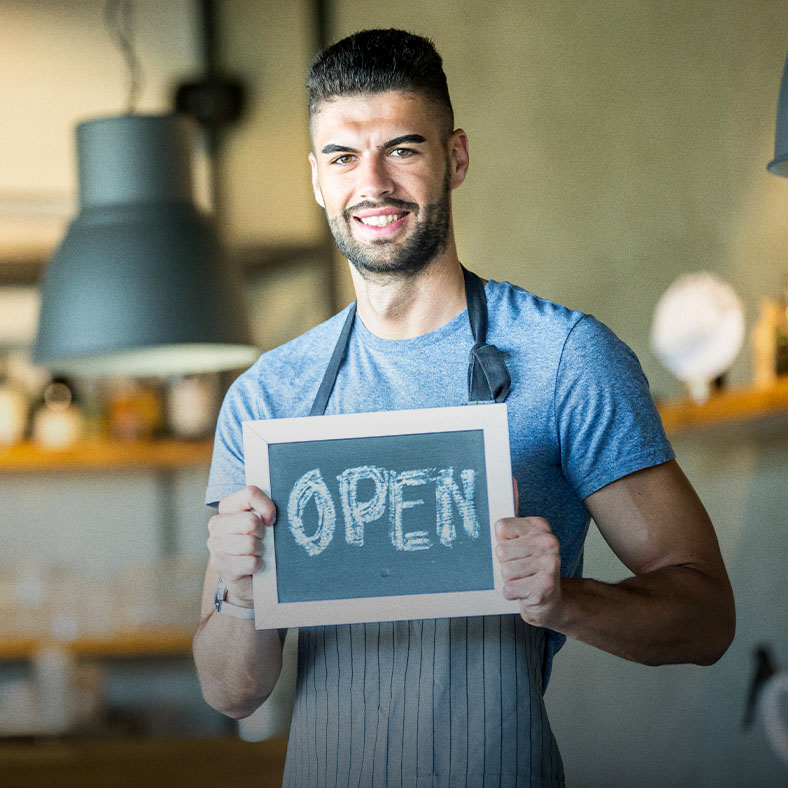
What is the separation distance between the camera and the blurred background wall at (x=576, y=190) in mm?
2912

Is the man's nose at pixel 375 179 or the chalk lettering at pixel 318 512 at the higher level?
the man's nose at pixel 375 179

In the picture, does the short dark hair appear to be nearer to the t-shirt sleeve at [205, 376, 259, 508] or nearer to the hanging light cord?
the t-shirt sleeve at [205, 376, 259, 508]

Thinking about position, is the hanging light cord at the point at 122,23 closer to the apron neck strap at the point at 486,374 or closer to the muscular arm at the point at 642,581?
the apron neck strap at the point at 486,374

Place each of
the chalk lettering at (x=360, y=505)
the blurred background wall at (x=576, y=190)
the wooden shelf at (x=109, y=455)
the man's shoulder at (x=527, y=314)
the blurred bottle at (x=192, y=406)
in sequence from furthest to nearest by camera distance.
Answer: the blurred bottle at (x=192, y=406), the wooden shelf at (x=109, y=455), the blurred background wall at (x=576, y=190), the man's shoulder at (x=527, y=314), the chalk lettering at (x=360, y=505)

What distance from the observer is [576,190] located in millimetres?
3184

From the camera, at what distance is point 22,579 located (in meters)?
3.39

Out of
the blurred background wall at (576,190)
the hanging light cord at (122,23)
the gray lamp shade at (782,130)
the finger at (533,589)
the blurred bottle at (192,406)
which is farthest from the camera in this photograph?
the hanging light cord at (122,23)

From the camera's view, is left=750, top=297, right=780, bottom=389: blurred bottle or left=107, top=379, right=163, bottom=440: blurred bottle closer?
left=750, top=297, right=780, bottom=389: blurred bottle

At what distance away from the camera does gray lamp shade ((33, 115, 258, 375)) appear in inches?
70.4

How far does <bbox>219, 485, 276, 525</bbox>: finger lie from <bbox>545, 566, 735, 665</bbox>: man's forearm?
1.09 feet

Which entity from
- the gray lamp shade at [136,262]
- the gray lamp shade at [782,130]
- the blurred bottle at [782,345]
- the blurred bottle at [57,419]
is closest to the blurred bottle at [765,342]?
the blurred bottle at [782,345]

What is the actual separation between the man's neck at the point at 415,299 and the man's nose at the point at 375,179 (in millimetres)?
107

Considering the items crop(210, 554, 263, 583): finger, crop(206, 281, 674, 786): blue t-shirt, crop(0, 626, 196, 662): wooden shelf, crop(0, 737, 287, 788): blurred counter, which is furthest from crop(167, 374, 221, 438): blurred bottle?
crop(210, 554, 263, 583): finger

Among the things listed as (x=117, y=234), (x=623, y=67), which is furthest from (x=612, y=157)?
(x=117, y=234)
